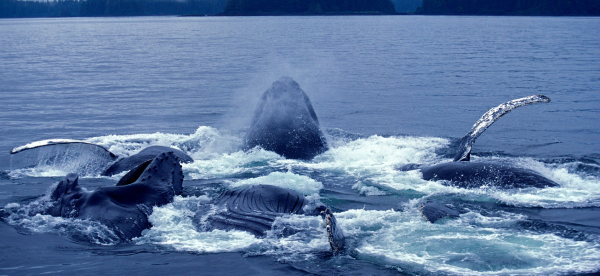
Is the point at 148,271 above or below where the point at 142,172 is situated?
below

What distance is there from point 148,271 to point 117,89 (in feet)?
80.6

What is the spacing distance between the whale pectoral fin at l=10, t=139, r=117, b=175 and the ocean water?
0.18m

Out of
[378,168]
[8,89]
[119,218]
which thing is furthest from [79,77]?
[119,218]

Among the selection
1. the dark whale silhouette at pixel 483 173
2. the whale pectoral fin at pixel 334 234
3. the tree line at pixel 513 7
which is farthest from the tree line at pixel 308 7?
the whale pectoral fin at pixel 334 234

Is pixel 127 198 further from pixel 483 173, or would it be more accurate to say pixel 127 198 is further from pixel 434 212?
pixel 483 173

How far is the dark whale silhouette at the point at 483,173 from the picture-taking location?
35.4 feet

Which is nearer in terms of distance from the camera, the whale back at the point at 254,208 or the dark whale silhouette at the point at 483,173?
the whale back at the point at 254,208

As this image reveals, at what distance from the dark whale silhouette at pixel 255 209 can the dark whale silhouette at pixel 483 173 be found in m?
3.27

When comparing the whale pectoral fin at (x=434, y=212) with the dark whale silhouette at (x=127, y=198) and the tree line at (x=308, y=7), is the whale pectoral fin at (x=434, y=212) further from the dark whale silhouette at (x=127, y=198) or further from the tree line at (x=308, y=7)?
the tree line at (x=308, y=7)

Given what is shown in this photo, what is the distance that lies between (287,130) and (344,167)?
62.7 inches

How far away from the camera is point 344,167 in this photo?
13.5m

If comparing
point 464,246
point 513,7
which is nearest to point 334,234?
point 464,246

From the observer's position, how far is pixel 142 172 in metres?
10.0

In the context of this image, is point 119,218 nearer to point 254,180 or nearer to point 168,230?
point 168,230
